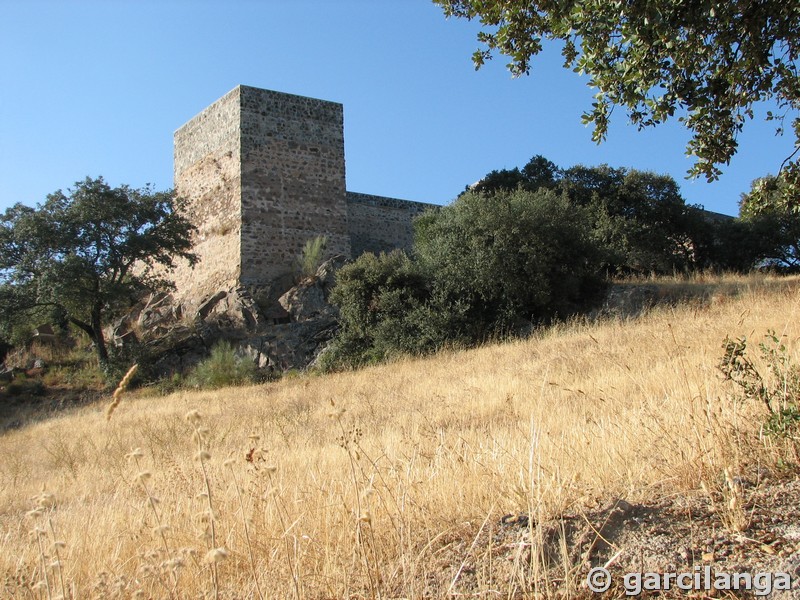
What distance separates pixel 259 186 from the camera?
20.1 meters

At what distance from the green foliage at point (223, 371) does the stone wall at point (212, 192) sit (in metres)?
2.68

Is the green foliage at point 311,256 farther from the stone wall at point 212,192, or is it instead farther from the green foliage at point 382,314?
the green foliage at point 382,314

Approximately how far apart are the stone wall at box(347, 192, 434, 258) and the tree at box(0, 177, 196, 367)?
555cm

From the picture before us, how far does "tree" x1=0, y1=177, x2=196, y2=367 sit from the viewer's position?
19188mm

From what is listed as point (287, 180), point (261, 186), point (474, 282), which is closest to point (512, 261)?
point (474, 282)

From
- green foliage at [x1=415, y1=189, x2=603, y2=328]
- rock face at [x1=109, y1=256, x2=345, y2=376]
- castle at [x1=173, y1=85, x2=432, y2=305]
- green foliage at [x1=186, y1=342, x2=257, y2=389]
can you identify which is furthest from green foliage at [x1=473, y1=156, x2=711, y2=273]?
green foliage at [x1=186, y1=342, x2=257, y2=389]

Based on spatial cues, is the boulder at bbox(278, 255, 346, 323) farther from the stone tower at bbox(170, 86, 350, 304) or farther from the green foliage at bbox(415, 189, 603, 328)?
the green foliage at bbox(415, 189, 603, 328)

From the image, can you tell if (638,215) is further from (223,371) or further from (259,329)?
(223,371)

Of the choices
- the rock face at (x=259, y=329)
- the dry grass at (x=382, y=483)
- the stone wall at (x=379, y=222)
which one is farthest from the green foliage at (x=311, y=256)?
the dry grass at (x=382, y=483)

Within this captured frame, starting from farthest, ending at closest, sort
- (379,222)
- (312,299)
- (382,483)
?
(379,222)
(312,299)
(382,483)

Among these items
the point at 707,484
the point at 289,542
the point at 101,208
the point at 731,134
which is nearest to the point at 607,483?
the point at 707,484

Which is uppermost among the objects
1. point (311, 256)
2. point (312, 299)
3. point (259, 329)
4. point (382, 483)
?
point (311, 256)

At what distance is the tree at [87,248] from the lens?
19.2 metres

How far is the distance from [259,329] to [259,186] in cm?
443
